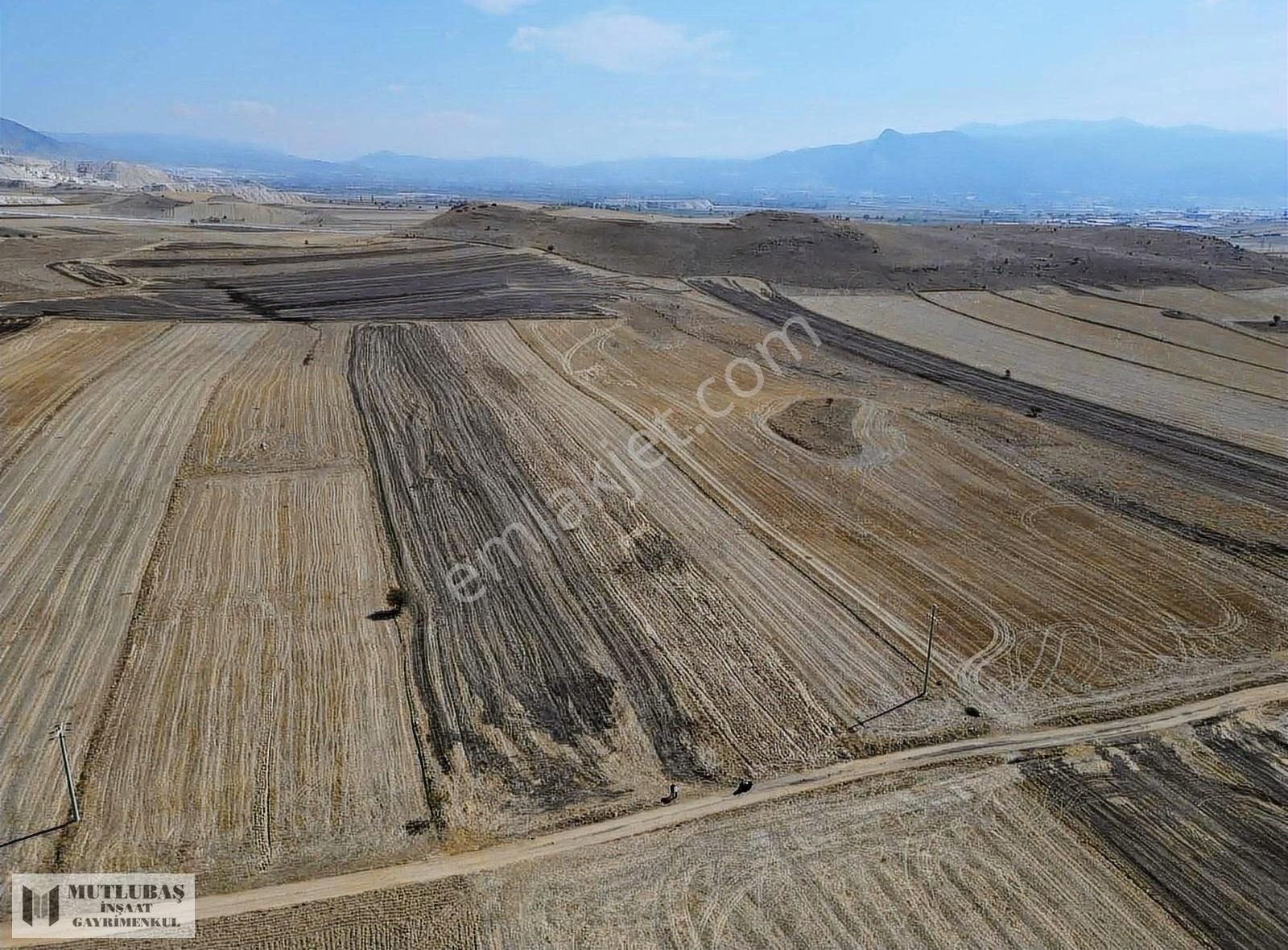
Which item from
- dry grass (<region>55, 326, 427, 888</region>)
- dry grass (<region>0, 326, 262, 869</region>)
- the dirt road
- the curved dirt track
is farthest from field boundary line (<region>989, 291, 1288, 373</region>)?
dry grass (<region>0, 326, 262, 869</region>)

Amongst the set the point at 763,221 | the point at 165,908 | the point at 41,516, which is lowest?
the point at 165,908

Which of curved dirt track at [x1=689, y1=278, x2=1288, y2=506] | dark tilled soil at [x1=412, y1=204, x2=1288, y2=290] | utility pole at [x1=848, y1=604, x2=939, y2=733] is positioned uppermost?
Answer: dark tilled soil at [x1=412, y1=204, x2=1288, y2=290]

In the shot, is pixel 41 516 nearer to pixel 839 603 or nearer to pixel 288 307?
pixel 839 603

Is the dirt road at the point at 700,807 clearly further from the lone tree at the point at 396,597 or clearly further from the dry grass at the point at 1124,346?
the dry grass at the point at 1124,346

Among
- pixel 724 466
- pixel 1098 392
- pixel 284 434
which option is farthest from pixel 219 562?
pixel 1098 392

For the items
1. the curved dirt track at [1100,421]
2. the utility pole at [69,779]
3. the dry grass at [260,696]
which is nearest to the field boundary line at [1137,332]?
the curved dirt track at [1100,421]

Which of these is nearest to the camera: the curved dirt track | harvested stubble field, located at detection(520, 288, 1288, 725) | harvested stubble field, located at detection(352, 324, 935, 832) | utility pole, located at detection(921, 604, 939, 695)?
harvested stubble field, located at detection(352, 324, 935, 832)

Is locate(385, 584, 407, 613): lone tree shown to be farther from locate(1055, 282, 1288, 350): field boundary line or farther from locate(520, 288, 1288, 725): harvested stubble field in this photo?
locate(1055, 282, 1288, 350): field boundary line

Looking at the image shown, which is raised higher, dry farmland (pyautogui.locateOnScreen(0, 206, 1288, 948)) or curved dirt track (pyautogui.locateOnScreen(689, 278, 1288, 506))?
curved dirt track (pyautogui.locateOnScreen(689, 278, 1288, 506))
